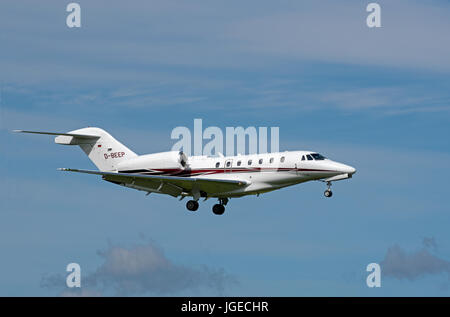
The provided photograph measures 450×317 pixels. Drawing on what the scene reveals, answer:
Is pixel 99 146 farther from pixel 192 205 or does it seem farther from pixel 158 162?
pixel 192 205

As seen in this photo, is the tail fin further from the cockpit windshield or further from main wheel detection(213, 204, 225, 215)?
the cockpit windshield

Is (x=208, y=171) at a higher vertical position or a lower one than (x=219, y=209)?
higher

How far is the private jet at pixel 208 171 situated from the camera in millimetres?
57469

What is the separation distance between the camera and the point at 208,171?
60.7m

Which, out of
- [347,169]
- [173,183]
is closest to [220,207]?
[173,183]

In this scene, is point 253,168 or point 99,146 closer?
point 253,168

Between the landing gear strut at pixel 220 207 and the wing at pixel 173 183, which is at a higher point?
the wing at pixel 173 183

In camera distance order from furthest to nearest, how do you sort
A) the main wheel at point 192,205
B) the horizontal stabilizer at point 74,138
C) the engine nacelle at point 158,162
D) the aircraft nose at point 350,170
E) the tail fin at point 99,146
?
1. the horizontal stabilizer at point 74,138
2. the tail fin at point 99,146
3. the engine nacelle at point 158,162
4. the main wheel at point 192,205
5. the aircraft nose at point 350,170

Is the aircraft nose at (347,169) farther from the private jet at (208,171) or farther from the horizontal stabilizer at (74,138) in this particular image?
the horizontal stabilizer at (74,138)

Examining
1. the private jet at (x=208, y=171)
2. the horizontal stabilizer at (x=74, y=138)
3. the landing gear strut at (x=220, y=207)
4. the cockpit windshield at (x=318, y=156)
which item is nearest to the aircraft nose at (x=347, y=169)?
the private jet at (x=208, y=171)

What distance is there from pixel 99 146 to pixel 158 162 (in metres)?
5.61
